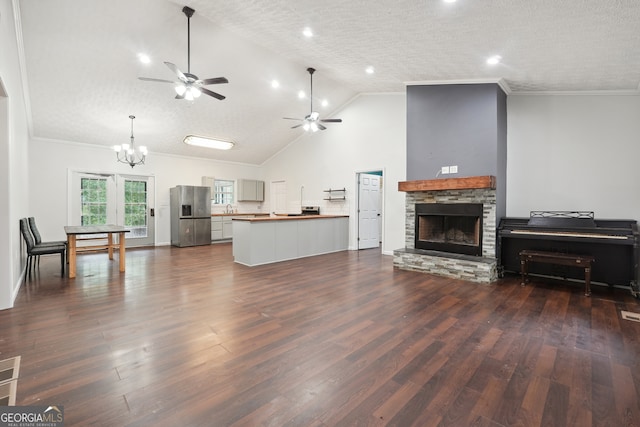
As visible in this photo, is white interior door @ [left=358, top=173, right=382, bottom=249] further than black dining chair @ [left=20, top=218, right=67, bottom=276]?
Yes

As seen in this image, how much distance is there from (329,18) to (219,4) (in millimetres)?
1397

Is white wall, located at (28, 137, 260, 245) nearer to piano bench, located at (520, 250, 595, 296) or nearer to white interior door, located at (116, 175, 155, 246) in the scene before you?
white interior door, located at (116, 175, 155, 246)

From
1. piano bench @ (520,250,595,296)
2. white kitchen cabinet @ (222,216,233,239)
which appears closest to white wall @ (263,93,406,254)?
white kitchen cabinet @ (222,216,233,239)

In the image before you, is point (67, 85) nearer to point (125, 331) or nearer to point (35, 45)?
point (35, 45)

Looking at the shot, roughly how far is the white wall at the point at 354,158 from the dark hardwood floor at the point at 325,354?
296 cm

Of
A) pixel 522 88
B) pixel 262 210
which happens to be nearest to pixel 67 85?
pixel 262 210

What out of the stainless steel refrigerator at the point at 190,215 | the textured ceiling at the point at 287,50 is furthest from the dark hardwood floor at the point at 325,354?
the stainless steel refrigerator at the point at 190,215

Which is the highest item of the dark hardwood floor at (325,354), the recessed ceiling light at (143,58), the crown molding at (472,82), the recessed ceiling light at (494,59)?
the recessed ceiling light at (143,58)

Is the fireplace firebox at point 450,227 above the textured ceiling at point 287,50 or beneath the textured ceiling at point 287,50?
beneath

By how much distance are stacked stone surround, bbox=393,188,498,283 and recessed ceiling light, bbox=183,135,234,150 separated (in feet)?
18.3

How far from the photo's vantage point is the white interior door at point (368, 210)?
7.66m

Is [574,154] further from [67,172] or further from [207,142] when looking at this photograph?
[67,172]

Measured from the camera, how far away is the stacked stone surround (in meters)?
4.39

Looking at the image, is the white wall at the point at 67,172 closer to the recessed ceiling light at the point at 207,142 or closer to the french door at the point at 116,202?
the french door at the point at 116,202
